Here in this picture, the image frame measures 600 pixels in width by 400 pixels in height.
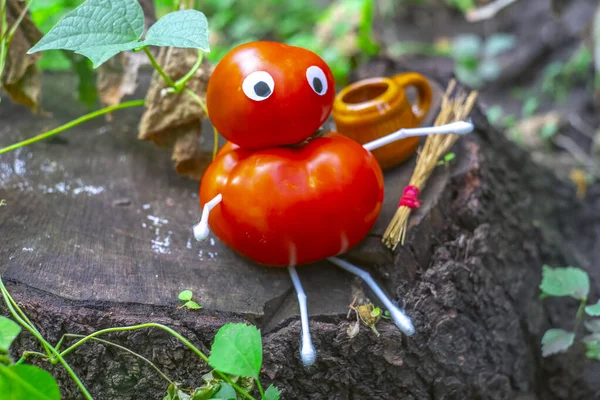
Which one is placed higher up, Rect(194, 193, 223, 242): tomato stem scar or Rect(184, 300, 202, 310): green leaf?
Rect(194, 193, 223, 242): tomato stem scar

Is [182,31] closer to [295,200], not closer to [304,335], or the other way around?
[295,200]

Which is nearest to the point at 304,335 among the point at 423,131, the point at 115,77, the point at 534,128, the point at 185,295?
the point at 185,295

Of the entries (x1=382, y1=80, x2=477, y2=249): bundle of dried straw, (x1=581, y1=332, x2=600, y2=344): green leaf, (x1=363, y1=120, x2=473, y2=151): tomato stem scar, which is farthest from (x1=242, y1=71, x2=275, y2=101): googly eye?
(x1=581, y1=332, x2=600, y2=344): green leaf

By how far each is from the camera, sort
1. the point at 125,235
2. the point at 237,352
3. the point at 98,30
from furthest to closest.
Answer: the point at 125,235
the point at 98,30
the point at 237,352

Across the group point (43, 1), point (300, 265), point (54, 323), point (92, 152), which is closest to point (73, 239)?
point (54, 323)

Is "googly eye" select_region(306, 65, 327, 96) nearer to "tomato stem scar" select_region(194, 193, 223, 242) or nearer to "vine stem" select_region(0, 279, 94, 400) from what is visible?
"tomato stem scar" select_region(194, 193, 223, 242)

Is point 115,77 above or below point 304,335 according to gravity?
above

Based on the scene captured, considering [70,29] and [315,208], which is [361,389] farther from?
[70,29]
